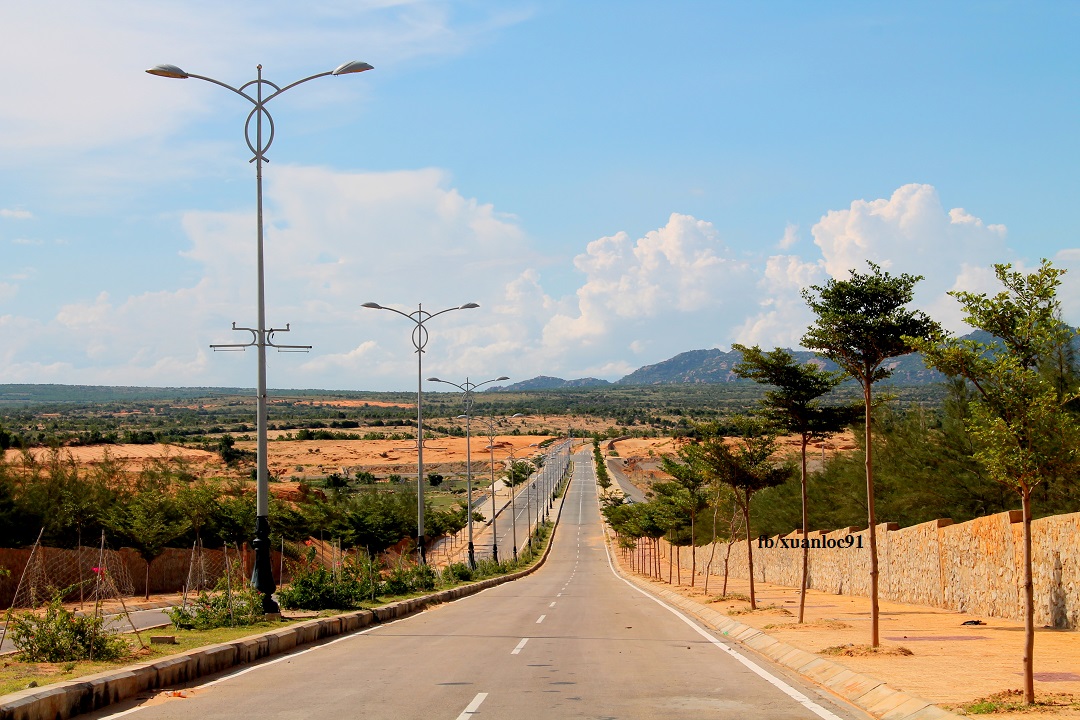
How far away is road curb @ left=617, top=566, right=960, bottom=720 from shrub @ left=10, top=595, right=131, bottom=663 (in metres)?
8.87

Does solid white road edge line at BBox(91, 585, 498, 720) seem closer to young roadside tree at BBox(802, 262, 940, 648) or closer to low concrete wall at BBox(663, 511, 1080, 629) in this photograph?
young roadside tree at BBox(802, 262, 940, 648)

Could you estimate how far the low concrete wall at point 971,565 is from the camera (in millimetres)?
17500

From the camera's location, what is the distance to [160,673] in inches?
447

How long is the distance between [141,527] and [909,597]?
99.6 ft

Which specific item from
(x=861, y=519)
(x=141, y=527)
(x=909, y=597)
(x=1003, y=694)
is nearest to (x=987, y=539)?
(x=909, y=597)

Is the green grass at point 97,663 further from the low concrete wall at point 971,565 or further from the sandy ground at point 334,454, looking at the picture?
the sandy ground at point 334,454

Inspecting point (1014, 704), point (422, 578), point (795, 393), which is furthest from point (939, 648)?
point (422, 578)

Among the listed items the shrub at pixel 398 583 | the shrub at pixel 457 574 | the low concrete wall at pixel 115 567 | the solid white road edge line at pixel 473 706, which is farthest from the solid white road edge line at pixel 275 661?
the shrub at pixel 457 574

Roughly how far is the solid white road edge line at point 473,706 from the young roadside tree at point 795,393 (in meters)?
11.3

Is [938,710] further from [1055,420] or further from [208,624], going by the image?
[208,624]

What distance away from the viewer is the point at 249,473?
8488 centimetres

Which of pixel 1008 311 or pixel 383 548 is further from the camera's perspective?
pixel 383 548

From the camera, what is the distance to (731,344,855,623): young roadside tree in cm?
2031

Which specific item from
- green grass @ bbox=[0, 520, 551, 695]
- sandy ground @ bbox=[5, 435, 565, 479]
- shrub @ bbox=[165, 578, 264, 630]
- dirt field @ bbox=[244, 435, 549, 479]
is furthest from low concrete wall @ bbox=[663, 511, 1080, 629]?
dirt field @ bbox=[244, 435, 549, 479]
